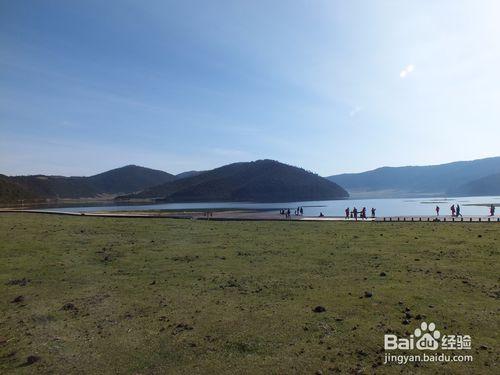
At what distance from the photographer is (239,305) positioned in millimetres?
12719

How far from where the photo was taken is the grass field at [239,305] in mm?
9023

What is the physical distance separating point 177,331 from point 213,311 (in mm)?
1744

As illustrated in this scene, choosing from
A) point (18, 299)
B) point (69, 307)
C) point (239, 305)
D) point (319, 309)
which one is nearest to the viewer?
point (319, 309)

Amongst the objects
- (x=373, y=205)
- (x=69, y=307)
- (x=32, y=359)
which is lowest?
(x=32, y=359)

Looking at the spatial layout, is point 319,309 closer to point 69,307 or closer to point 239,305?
point 239,305

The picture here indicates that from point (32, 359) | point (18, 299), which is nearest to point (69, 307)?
point (18, 299)

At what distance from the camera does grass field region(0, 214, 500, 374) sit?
29.6 ft

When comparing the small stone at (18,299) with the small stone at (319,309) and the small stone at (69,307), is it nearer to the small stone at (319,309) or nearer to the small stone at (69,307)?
the small stone at (69,307)

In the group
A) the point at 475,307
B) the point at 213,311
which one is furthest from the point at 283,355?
the point at 475,307

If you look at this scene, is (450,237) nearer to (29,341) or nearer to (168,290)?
(168,290)

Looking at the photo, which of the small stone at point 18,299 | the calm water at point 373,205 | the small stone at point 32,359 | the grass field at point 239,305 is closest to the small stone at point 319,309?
the grass field at point 239,305

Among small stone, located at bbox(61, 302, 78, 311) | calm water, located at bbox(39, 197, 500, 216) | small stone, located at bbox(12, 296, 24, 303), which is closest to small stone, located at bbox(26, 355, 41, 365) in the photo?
small stone, located at bbox(61, 302, 78, 311)

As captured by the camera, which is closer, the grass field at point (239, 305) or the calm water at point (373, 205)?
the grass field at point (239, 305)

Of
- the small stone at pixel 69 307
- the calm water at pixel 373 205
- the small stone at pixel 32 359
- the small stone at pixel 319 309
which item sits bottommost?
the small stone at pixel 32 359
